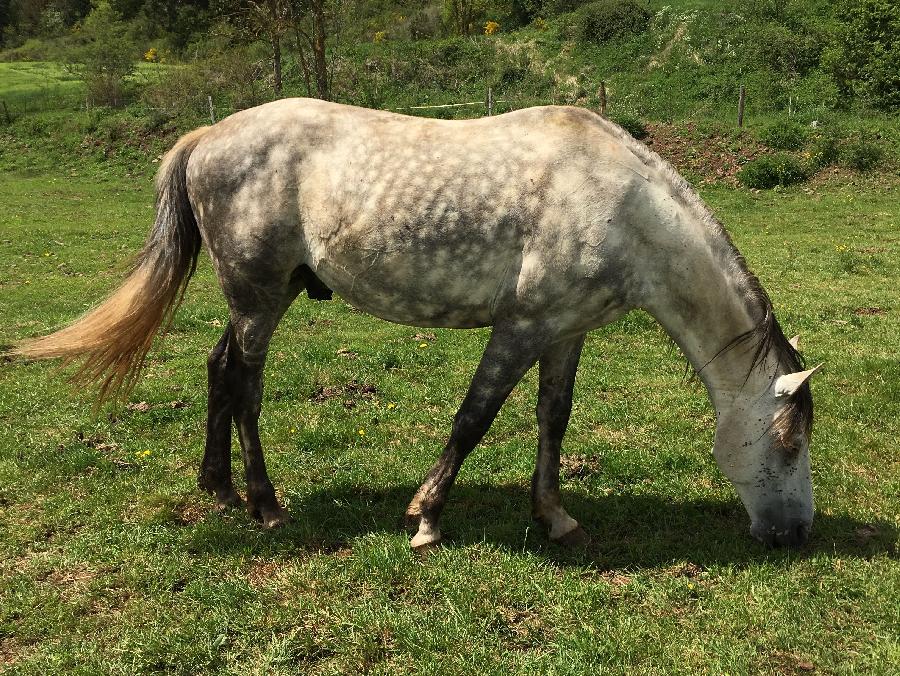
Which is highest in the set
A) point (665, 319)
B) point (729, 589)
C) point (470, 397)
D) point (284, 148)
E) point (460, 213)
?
point (284, 148)

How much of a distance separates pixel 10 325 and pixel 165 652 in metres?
7.85

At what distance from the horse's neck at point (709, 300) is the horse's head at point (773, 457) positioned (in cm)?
13

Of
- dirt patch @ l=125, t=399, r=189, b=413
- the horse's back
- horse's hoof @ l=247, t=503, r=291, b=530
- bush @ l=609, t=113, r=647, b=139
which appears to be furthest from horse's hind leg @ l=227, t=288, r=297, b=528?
bush @ l=609, t=113, r=647, b=139

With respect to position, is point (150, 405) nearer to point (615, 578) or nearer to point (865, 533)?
point (615, 578)

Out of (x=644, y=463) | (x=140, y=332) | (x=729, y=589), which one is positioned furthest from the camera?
(x=644, y=463)

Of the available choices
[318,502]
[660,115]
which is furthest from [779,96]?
[318,502]

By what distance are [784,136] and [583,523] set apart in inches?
790

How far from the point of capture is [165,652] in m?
3.48

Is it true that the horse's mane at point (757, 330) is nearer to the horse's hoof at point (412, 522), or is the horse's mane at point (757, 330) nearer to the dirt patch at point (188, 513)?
the horse's hoof at point (412, 522)

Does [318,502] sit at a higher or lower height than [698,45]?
lower

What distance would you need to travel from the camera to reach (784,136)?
68.6 ft

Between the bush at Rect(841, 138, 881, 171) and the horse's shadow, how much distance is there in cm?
1832

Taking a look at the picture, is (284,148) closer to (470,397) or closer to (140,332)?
(140,332)

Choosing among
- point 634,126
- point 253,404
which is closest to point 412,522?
point 253,404
